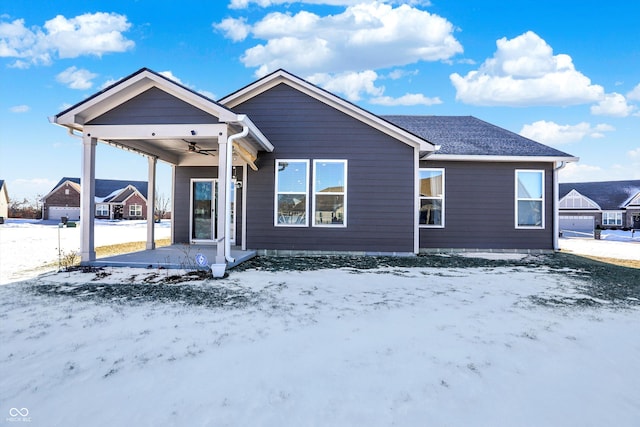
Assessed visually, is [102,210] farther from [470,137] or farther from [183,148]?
Answer: [470,137]

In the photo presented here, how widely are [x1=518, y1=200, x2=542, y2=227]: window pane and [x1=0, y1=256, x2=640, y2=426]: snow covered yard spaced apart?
17.8 feet

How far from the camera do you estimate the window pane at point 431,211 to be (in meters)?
10.2

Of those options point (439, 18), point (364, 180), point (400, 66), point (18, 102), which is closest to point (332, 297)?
point (364, 180)

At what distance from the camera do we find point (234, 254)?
26.9 ft

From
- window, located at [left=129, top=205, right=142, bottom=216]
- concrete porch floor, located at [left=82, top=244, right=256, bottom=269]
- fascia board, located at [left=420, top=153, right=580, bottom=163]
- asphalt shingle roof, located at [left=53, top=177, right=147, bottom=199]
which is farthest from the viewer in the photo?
asphalt shingle roof, located at [left=53, top=177, right=147, bottom=199]

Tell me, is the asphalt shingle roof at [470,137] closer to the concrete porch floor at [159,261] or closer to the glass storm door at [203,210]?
the concrete porch floor at [159,261]

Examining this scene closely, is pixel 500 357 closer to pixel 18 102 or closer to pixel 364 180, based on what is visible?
pixel 364 180

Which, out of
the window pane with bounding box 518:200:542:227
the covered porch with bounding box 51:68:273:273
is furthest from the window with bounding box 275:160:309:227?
the window pane with bounding box 518:200:542:227

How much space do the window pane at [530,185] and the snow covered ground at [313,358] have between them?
18.9 ft

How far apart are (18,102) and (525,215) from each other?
92.7 ft

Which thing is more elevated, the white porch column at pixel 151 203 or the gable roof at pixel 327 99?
the gable roof at pixel 327 99

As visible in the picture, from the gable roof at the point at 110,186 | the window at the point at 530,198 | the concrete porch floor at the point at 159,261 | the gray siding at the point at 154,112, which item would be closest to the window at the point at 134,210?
the gable roof at the point at 110,186

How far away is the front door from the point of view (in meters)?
10.5

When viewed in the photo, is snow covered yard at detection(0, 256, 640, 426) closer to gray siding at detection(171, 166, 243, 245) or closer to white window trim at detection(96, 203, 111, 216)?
gray siding at detection(171, 166, 243, 245)
